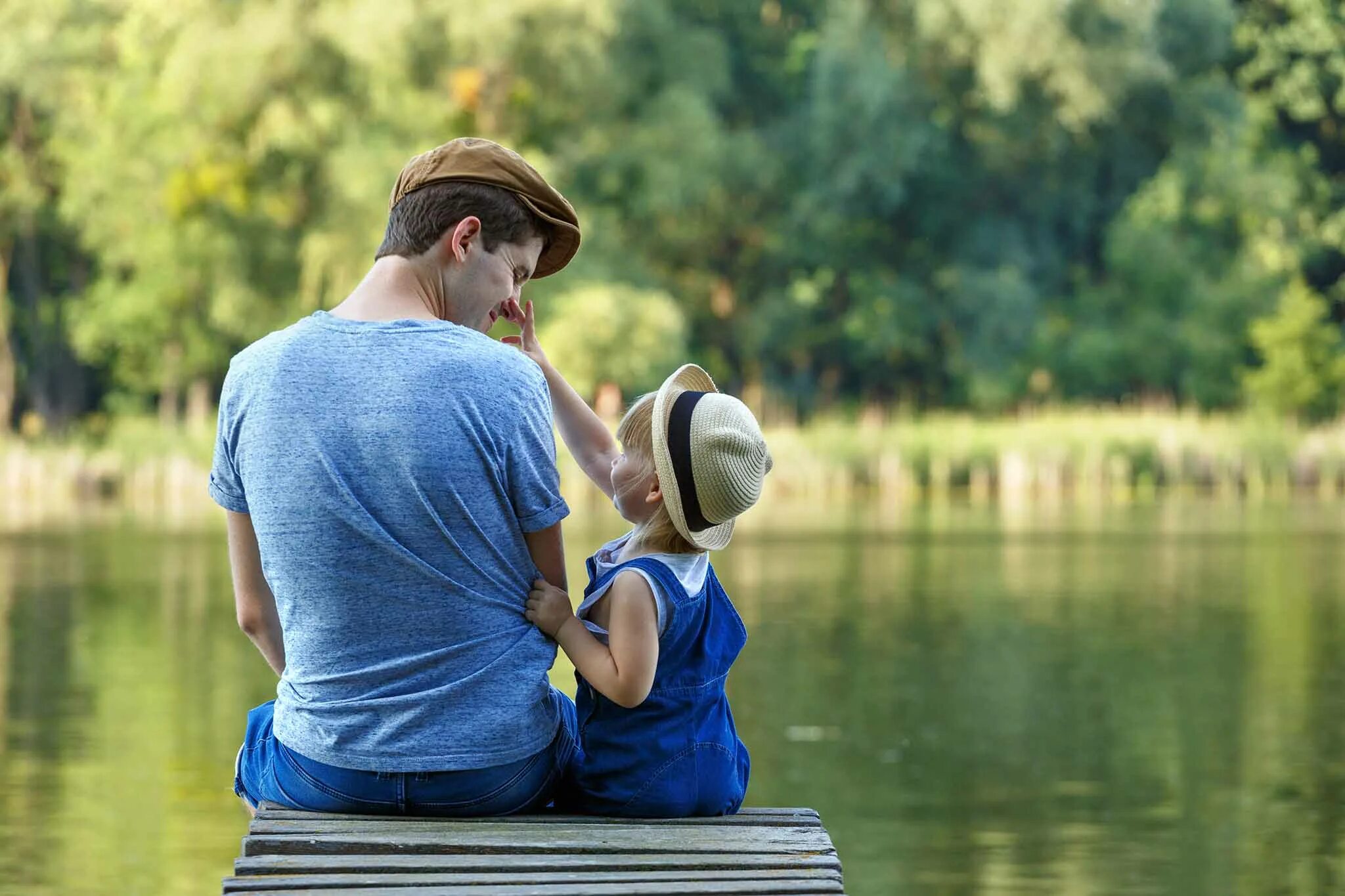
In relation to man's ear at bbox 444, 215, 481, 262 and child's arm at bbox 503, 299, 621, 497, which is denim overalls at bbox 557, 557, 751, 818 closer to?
child's arm at bbox 503, 299, 621, 497

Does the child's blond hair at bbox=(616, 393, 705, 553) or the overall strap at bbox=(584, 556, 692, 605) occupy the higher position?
the child's blond hair at bbox=(616, 393, 705, 553)

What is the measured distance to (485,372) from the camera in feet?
9.18

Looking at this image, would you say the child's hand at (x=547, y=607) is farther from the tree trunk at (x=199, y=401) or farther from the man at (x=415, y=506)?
the tree trunk at (x=199, y=401)

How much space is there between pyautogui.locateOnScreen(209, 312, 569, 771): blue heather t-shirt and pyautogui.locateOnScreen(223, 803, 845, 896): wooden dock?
0.45 ft

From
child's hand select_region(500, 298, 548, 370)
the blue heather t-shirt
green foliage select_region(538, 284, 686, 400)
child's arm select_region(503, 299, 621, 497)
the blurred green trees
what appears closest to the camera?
the blue heather t-shirt

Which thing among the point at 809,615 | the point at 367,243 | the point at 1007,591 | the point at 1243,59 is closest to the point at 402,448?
the point at 809,615

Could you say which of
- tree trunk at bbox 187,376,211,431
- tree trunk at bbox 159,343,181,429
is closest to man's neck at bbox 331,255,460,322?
tree trunk at bbox 187,376,211,431

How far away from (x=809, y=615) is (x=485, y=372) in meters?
10.3

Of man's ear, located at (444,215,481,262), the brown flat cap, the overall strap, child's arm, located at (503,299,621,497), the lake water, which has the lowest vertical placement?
the lake water

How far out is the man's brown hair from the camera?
115 inches

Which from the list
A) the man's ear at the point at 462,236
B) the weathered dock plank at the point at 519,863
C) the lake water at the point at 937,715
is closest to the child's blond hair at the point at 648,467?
the man's ear at the point at 462,236

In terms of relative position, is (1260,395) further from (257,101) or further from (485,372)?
(485,372)

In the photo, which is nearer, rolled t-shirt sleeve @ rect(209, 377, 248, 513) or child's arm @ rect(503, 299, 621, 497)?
rolled t-shirt sleeve @ rect(209, 377, 248, 513)

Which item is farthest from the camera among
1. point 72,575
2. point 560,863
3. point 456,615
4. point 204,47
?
point 204,47
